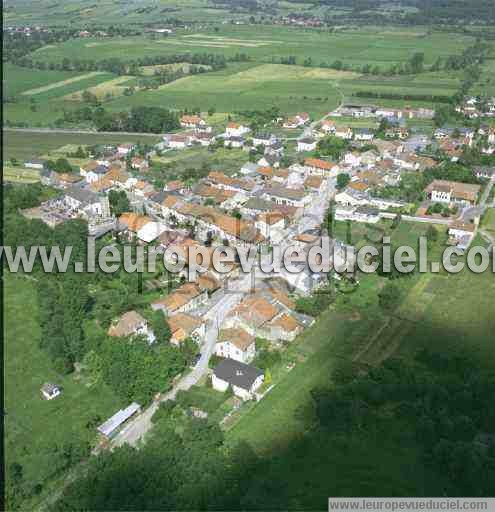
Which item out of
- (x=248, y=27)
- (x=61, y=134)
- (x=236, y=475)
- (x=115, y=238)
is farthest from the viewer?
(x=248, y=27)

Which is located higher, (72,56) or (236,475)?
(72,56)

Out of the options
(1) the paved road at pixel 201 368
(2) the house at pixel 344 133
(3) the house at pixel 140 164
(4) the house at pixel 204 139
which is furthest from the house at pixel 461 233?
(4) the house at pixel 204 139

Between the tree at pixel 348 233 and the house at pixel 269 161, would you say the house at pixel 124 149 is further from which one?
the tree at pixel 348 233

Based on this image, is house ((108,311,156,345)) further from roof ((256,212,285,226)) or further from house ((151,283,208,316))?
roof ((256,212,285,226))

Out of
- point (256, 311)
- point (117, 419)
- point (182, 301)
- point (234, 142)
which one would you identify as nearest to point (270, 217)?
point (182, 301)

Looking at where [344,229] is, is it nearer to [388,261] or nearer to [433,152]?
[388,261]

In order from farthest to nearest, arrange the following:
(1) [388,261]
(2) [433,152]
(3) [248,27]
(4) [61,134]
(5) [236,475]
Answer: (3) [248,27] → (4) [61,134] → (2) [433,152] → (1) [388,261] → (5) [236,475]

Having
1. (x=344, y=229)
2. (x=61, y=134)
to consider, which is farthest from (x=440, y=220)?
(x=61, y=134)
